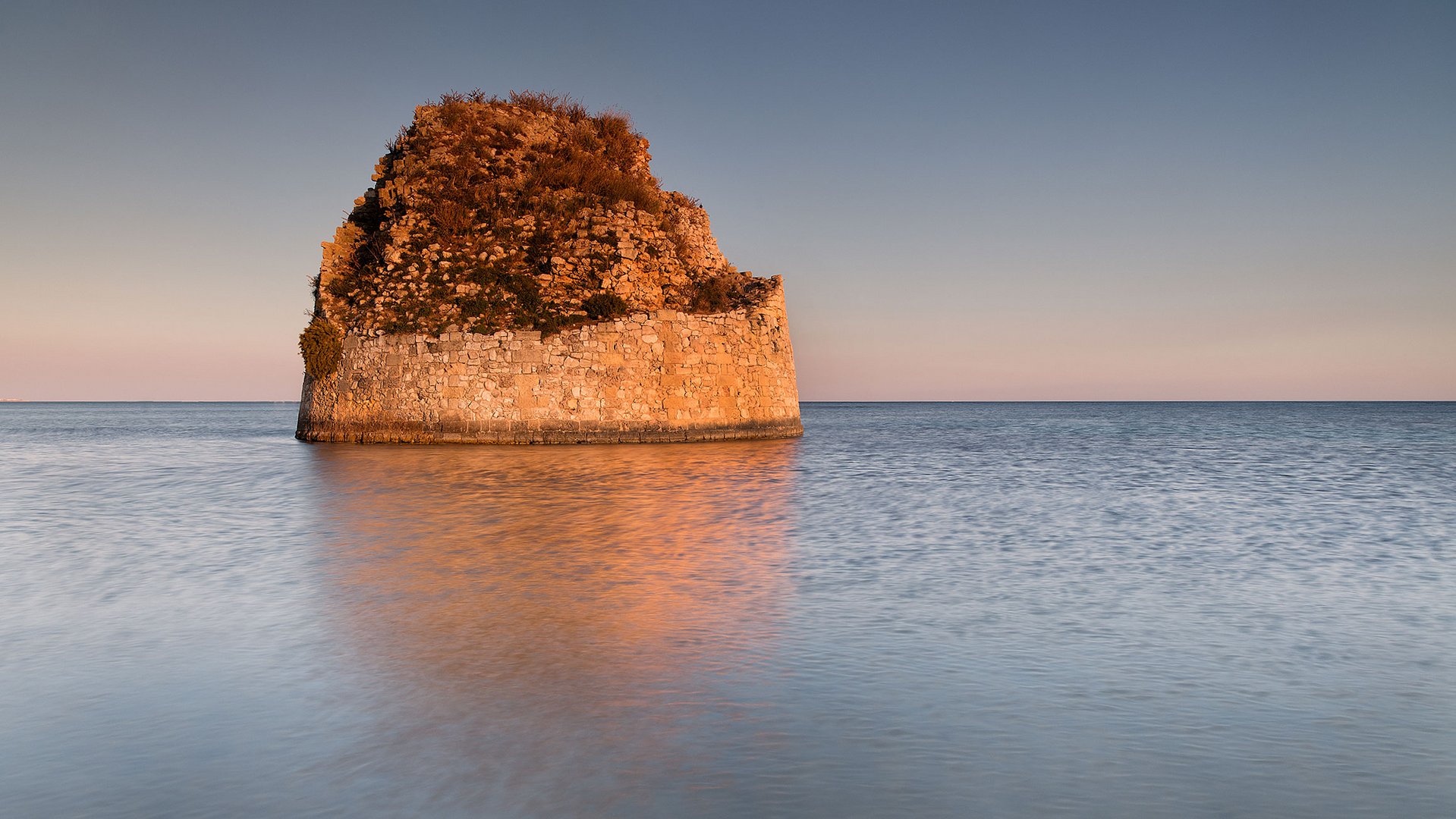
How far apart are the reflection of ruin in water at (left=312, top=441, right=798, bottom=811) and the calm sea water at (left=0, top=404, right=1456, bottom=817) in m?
0.02

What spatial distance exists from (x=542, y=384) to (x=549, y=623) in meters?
14.7

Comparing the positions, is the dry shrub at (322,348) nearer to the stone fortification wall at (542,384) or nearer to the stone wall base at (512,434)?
the stone fortification wall at (542,384)

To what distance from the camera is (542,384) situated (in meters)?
19.1

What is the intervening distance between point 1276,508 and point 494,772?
1024 cm

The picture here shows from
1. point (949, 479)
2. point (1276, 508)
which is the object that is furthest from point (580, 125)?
point (1276, 508)

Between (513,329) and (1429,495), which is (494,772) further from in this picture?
(513,329)

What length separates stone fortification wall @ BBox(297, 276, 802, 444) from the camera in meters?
19.1

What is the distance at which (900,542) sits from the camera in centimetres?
766

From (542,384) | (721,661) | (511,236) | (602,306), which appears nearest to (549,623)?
(721,661)

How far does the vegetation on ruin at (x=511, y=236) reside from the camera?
19.4 meters

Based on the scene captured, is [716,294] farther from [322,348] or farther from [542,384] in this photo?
[322,348]

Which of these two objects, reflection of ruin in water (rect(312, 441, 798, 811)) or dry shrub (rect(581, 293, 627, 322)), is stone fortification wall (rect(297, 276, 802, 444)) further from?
reflection of ruin in water (rect(312, 441, 798, 811))

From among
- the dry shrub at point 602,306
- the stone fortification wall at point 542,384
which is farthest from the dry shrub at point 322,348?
the dry shrub at point 602,306

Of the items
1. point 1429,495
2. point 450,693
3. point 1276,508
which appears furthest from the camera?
point 1429,495
